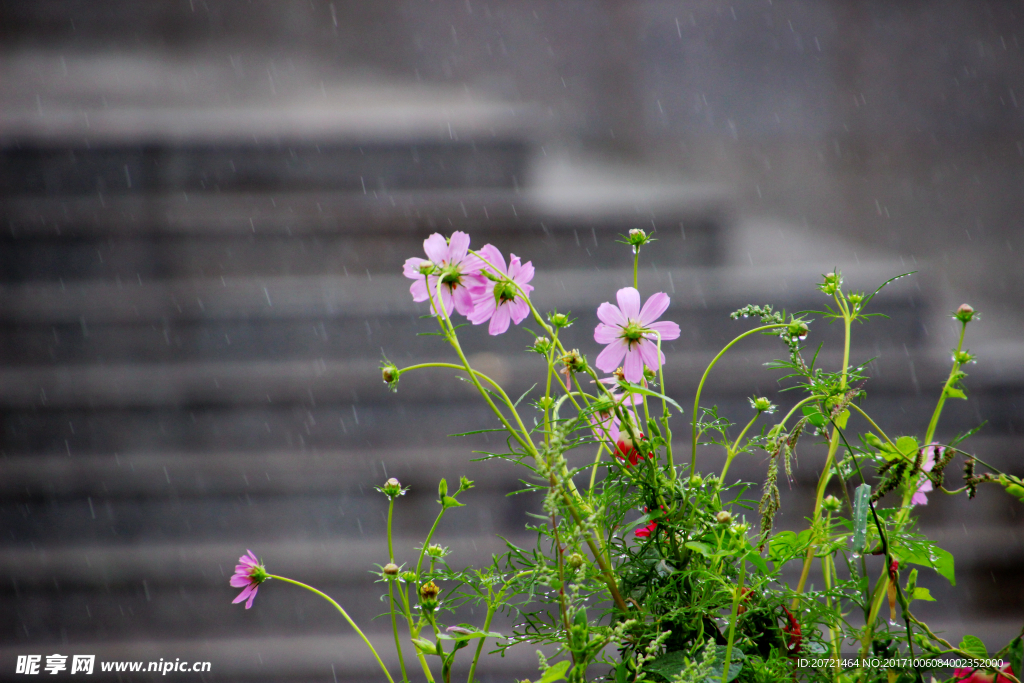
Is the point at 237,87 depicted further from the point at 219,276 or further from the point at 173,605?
the point at 173,605

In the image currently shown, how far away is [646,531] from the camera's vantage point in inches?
11.7

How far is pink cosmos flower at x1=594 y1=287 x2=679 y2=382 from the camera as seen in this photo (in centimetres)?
30

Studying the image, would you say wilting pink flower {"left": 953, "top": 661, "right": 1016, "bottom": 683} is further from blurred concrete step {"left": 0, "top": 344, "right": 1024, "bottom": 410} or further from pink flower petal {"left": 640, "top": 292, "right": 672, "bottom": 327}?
blurred concrete step {"left": 0, "top": 344, "right": 1024, "bottom": 410}

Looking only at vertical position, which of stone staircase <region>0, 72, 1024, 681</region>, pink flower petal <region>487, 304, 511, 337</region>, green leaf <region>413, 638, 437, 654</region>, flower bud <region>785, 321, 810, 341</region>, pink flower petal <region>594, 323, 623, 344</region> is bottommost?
green leaf <region>413, 638, 437, 654</region>

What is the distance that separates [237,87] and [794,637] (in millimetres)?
4534

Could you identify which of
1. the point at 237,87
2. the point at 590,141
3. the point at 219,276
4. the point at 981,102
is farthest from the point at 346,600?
the point at 981,102

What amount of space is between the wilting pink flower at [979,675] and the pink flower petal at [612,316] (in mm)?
186

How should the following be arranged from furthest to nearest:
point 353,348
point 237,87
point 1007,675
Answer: point 237,87 → point 353,348 → point 1007,675

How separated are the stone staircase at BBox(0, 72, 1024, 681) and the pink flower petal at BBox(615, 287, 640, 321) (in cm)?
132

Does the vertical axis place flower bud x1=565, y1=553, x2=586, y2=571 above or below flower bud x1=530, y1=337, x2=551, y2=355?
below

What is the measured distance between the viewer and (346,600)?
1.61 m

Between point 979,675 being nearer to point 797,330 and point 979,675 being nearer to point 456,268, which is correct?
point 797,330

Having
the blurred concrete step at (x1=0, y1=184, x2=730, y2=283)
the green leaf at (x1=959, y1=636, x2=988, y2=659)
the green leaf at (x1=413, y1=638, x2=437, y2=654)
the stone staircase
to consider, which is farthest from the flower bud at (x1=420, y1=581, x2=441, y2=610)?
the blurred concrete step at (x1=0, y1=184, x2=730, y2=283)

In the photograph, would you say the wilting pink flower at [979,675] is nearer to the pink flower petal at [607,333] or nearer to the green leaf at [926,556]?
the green leaf at [926,556]
